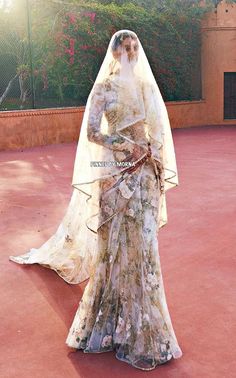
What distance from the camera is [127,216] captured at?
3.20 m

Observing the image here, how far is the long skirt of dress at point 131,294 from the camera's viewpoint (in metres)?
3.13

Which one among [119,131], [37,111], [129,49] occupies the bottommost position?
[37,111]

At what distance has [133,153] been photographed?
10.5ft

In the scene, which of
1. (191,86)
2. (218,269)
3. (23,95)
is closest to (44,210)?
(218,269)

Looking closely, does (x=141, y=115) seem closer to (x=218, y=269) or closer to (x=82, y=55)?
(x=218, y=269)

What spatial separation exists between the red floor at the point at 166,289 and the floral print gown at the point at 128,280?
0.35 feet

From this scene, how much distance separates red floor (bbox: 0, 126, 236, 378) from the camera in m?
3.16

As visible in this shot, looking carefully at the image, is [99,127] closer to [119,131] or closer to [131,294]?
[119,131]

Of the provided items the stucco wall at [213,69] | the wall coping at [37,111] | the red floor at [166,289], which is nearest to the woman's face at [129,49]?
the red floor at [166,289]

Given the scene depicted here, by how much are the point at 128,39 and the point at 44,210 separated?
4128 mm

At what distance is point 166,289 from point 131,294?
1.24 metres

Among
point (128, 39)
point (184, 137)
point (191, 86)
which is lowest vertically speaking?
point (184, 137)

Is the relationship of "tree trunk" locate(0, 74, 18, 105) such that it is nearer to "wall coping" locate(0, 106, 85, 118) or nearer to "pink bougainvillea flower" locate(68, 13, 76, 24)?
"wall coping" locate(0, 106, 85, 118)

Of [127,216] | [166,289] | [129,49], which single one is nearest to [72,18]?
[166,289]
